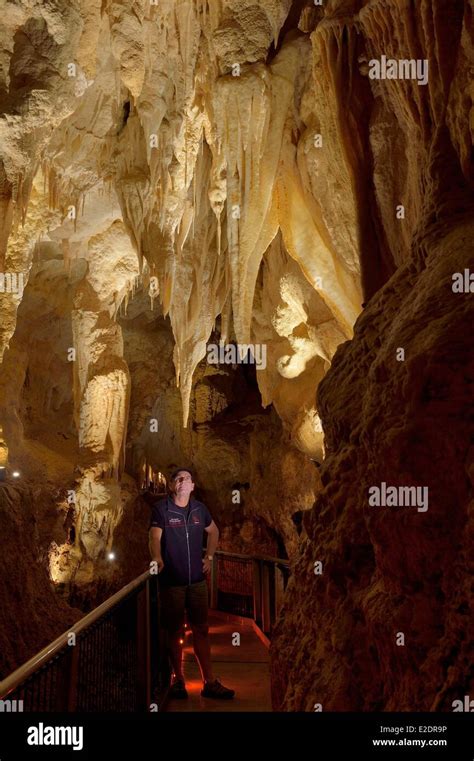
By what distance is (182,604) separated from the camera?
3957 mm

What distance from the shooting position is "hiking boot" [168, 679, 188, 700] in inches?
160

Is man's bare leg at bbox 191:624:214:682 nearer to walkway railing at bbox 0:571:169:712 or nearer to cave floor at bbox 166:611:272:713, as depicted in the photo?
cave floor at bbox 166:611:272:713

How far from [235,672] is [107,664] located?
6.98 ft

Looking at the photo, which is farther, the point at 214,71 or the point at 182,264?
the point at 182,264

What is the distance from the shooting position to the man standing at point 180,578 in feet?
13.0

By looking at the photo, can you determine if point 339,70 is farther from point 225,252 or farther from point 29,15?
point 225,252

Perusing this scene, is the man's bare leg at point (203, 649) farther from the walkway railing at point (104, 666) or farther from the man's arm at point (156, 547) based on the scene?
the man's arm at point (156, 547)

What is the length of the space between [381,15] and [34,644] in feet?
17.5

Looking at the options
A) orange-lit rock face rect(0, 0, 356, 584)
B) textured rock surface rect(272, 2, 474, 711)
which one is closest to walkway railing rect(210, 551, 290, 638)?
textured rock surface rect(272, 2, 474, 711)

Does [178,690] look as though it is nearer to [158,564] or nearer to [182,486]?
[158,564]

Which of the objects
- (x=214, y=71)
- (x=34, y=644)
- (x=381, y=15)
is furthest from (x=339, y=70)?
(x=34, y=644)

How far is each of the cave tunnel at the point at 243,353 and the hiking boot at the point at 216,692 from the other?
0.02 meters

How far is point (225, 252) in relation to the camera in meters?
10.3

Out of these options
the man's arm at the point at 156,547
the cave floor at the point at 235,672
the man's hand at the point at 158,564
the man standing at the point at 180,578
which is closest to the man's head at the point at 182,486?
the man standing at the point at 180,578
